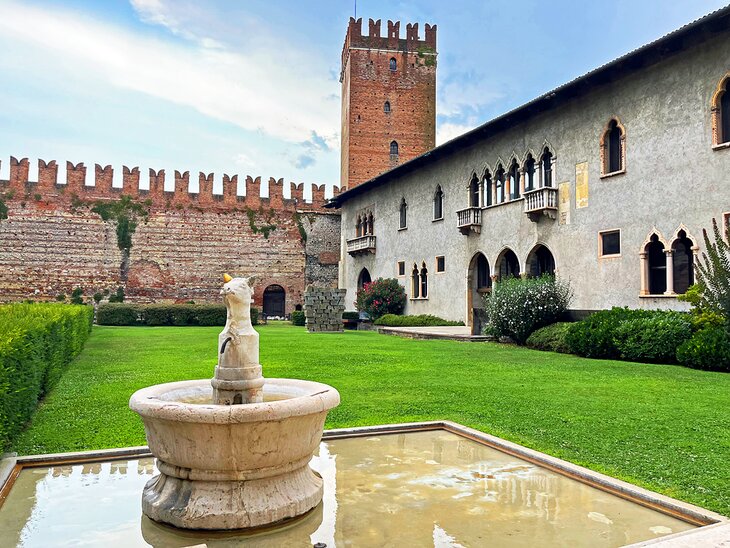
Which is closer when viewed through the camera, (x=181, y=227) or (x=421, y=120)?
(x=181, y=227)

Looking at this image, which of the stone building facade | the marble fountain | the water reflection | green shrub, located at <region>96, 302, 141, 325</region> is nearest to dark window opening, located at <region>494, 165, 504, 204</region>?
the stone building facade

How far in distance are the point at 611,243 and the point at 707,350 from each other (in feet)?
18.9

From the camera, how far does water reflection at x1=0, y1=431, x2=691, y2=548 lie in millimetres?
3406

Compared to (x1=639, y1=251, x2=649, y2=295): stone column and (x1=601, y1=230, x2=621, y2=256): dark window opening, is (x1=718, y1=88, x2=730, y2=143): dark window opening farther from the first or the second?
(x1=601, y1=230, x2=621, y2=256): dark window opening

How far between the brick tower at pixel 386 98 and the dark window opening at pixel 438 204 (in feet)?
48.2

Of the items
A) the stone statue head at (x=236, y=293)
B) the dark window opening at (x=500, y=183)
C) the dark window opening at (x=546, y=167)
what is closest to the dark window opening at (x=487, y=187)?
the dark window opening at (x=500, y=183)

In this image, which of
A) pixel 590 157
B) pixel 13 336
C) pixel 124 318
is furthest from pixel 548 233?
pixel 124 318

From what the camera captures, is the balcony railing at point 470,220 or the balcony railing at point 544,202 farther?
the balcony railing at point 470,220

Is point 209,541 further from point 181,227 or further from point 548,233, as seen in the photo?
point 181,227

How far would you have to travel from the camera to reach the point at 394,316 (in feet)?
84.9

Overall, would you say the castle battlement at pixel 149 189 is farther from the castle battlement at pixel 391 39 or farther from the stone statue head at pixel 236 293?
the stone statue head at pixel 236 293

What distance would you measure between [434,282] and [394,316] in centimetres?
234

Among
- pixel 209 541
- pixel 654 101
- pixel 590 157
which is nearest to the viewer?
pixel 209 541

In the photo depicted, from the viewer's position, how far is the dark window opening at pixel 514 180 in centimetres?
2002
